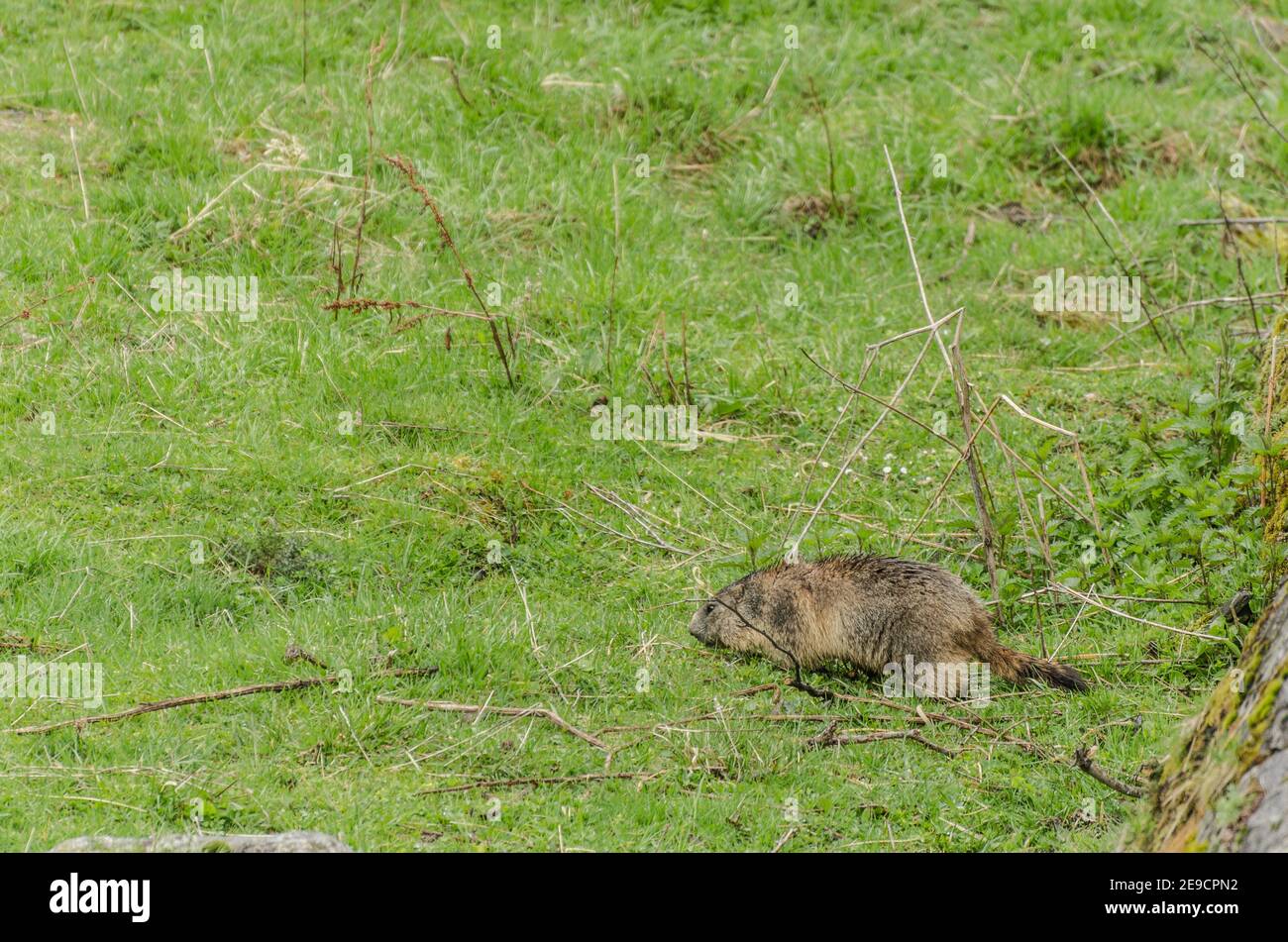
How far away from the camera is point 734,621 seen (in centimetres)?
585

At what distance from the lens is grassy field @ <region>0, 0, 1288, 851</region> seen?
16.0 ft

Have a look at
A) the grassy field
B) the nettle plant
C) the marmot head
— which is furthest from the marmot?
the nettle plant

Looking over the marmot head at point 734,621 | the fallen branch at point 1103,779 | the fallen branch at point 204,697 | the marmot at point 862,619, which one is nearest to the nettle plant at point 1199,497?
the marmot at point 862,619

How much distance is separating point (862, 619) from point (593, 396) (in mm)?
2252

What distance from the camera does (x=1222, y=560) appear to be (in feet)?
19.6

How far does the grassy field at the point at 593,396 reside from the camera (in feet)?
16.0

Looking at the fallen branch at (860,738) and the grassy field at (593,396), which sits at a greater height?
the grassy field at (593,396)

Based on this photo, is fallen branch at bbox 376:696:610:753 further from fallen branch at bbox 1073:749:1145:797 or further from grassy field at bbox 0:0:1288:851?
fallen branch at bbox 1073:749:1145:797

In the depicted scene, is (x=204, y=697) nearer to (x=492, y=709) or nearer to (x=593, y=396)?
(x=492, y=709)

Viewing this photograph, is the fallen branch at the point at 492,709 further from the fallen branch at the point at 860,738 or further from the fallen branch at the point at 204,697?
the fallen branch at the point at 860,738

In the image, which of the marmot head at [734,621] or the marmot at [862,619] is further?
the marmot head at [734,621]

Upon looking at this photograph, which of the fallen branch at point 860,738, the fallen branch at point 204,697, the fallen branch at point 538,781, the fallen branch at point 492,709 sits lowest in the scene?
the fallen branch at point 538,781

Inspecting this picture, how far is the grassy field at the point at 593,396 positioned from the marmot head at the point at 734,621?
4.4 inches
